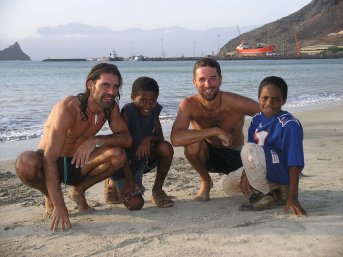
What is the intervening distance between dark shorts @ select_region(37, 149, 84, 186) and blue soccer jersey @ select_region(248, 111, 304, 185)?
1479 mm

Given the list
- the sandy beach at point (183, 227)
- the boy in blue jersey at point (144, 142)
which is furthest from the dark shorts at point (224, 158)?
the boy in blue jersey at point (144, 142)

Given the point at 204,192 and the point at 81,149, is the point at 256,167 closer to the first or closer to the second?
the point at 204,192

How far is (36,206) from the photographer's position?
3949mm

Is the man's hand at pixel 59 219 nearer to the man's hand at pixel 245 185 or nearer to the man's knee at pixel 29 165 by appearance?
the man's knee at pixel 29 165

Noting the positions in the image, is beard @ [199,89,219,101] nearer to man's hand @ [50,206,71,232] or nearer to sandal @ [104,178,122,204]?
sandal @ [104,178,122,204]

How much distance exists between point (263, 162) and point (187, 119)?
825 mm

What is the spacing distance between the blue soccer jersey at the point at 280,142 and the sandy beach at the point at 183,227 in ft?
1.09

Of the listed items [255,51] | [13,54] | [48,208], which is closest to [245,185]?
[48,208]

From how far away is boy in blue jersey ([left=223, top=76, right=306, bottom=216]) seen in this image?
3.40 metres

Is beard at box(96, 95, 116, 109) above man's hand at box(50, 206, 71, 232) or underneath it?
above

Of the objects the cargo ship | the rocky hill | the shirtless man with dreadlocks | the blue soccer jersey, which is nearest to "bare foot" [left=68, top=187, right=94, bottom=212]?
the shirtless man with dreadlocks

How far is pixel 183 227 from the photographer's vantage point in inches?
129

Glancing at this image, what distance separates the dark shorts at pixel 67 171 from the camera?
3.59 metres

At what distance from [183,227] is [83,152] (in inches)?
37.5
